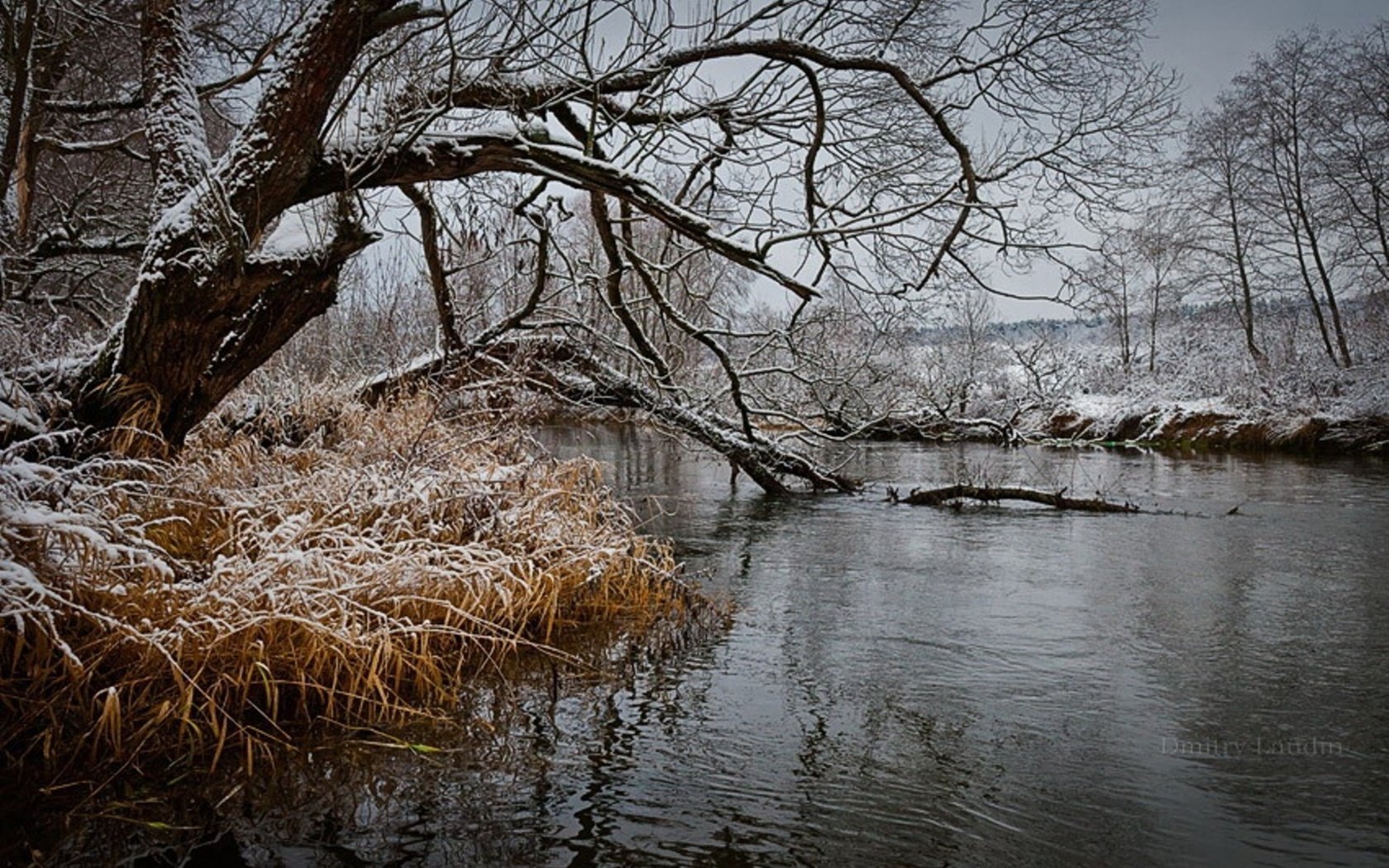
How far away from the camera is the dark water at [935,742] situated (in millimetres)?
2758

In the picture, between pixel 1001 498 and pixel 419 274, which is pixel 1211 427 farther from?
pixel 419 274

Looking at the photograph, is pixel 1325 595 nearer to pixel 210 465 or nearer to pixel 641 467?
pixel 210 465

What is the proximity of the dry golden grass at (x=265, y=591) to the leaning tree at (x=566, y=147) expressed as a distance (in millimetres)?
982

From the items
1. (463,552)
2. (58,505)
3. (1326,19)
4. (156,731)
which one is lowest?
(156,731)

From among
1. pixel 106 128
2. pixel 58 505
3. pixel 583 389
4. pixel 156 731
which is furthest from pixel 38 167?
pixel 156 731

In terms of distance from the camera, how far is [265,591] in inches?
146

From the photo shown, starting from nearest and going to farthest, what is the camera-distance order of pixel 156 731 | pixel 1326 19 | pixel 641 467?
1. pixel 156 731
2. pixel 641 467
3. pixel 1326 19

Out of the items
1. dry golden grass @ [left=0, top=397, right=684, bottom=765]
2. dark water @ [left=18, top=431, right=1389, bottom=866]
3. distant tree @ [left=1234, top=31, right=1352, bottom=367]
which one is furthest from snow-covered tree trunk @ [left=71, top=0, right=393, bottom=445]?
distant tree @ [left=1234, top=31, right=1352, bottom=367]

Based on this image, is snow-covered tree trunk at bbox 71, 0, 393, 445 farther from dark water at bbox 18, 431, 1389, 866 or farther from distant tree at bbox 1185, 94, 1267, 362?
distant tree at bbox 1185, 94, 1267, 362

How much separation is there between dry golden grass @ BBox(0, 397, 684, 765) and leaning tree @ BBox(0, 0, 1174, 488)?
982 mm

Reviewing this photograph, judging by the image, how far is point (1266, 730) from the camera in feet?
12.2

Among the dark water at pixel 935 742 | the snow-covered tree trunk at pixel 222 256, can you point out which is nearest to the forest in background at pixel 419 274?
the snow-covered tree trunk at pixel 222 256

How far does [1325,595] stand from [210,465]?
770 centimetres

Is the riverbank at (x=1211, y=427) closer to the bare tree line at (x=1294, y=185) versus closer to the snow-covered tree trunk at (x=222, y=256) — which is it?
the bare tree line at (x=1294, y=185)
